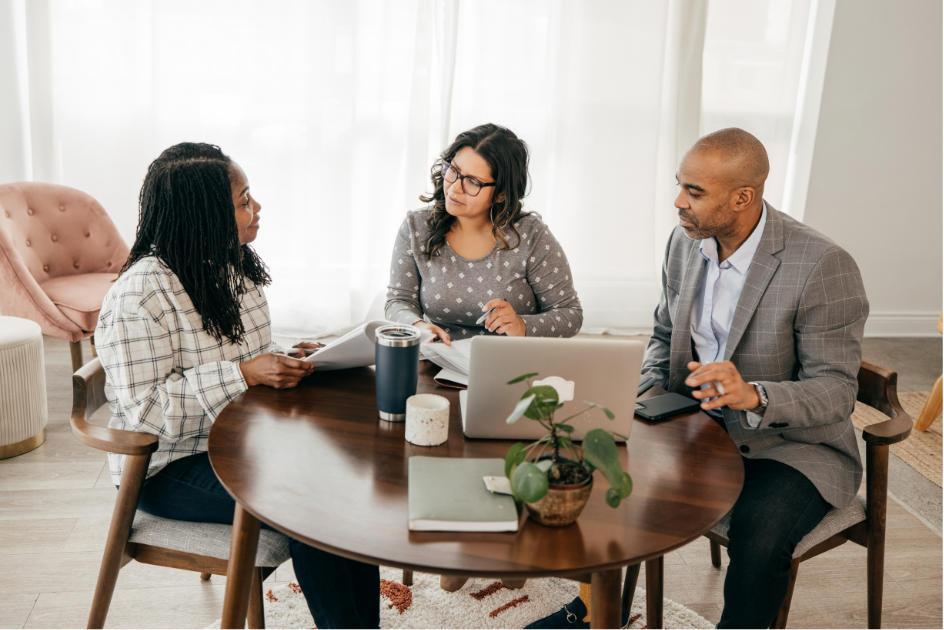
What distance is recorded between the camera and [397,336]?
1.30 m

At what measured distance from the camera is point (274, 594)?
5.85 ft

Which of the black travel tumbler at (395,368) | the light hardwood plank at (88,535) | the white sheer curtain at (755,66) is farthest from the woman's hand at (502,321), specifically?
the white sheer curtain at (755,66)

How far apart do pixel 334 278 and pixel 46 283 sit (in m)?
1.39

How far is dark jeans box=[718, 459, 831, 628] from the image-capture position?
1354 millimetres

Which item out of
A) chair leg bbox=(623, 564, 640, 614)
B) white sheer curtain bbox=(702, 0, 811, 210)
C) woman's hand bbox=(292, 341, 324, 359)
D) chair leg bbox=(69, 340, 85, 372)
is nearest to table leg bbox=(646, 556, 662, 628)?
chair leg bbox=(623, 564, 640, 614)

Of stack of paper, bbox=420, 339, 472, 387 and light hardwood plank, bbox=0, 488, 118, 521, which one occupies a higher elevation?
stack of paper, bbox=420, 339, 472, 387

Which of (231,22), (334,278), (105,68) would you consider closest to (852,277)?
(334,278)

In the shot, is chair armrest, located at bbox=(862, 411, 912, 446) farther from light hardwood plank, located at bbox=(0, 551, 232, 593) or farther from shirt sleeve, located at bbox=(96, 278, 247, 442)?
light hardwood plank, located at bbox=(0, 551, 232, 593)

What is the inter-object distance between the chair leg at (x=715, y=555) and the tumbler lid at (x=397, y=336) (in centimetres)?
116

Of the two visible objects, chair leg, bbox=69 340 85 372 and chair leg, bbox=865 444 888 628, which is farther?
chair leg, bbox=69 340 85 372

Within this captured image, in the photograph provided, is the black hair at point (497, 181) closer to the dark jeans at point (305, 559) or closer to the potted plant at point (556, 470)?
the dark jeans at point (305, 559)

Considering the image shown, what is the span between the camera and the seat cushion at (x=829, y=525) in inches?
54.9

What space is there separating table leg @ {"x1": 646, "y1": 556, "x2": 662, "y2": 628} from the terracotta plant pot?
0.64 metres

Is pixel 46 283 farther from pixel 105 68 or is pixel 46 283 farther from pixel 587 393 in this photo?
pixel 587 393
